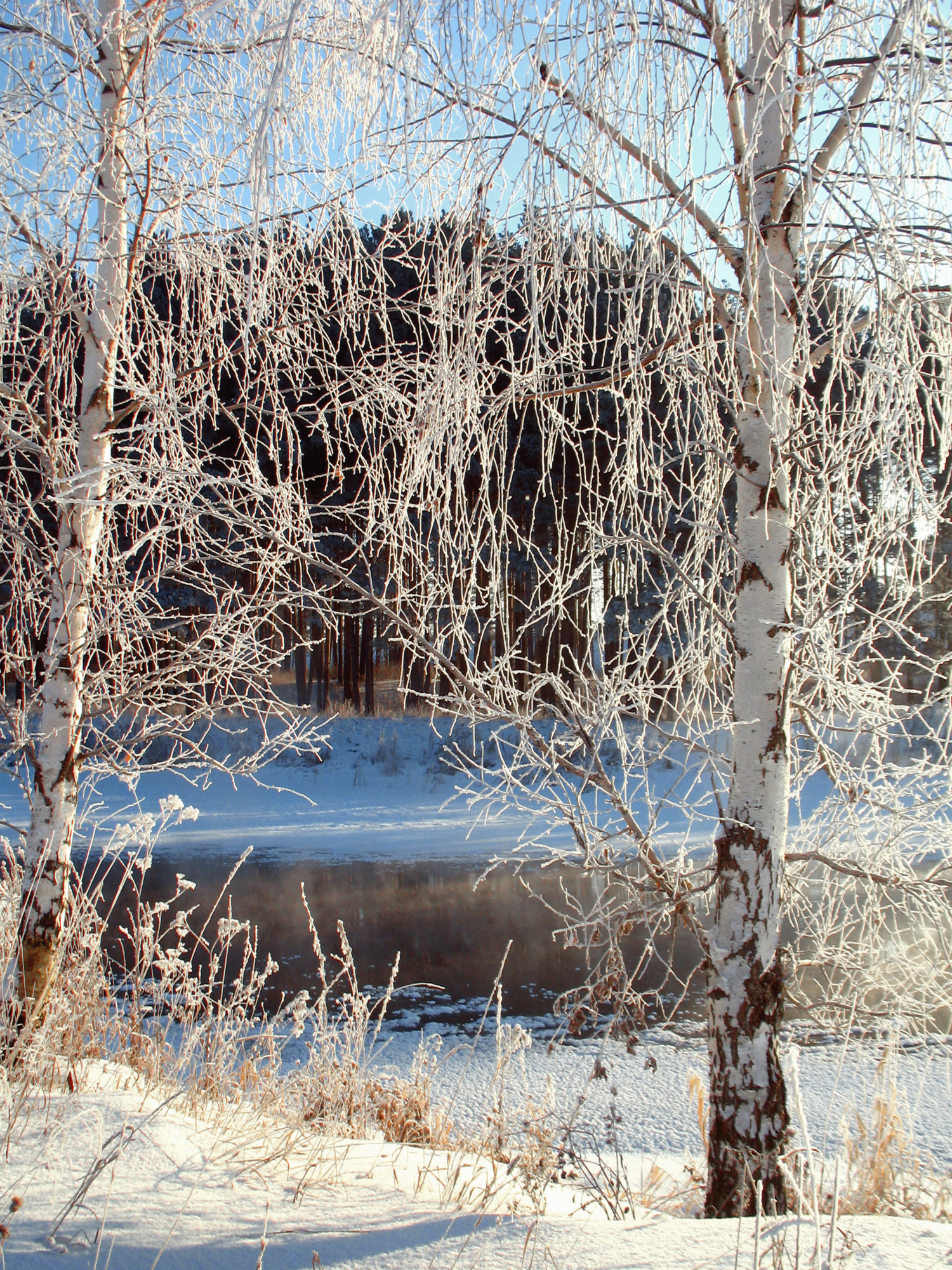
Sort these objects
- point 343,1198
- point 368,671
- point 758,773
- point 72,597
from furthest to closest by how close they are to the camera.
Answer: point 368,671 < point 72,597 < point 758,773 < point 343,1198

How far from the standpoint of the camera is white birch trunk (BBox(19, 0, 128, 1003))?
2.94m

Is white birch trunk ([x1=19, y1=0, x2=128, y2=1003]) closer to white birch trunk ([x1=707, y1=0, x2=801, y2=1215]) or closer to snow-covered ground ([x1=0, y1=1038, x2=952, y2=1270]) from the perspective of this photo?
snow-covered ground ([x1=0, y1=1038, x2=952, y2=1270])

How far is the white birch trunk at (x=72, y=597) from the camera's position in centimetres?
294

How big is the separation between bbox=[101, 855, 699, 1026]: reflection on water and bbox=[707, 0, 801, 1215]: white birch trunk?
8.61 feet

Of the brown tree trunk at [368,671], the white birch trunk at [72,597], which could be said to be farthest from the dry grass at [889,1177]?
the brown tree trunk at [368,671]

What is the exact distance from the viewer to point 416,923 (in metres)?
7.58

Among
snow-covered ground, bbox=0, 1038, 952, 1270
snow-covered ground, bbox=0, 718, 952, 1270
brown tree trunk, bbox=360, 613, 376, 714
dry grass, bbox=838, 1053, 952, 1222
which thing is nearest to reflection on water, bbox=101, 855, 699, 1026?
snow-covered ground, bbox=0, 718, 952, 1270

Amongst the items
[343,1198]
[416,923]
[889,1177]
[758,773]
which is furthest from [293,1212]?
[416,923]

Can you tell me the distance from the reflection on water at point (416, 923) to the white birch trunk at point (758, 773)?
8.61 feet

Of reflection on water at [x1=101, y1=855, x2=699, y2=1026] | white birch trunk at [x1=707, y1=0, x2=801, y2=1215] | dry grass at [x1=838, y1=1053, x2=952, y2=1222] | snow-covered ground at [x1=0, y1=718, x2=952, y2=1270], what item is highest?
white birch trunk at [x1=707, y1=0, x2=801, y2=1215]

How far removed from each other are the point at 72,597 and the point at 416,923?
5.35 metres

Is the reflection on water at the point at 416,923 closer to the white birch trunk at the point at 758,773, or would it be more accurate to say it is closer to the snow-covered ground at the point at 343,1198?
the snow-covered ground at the point at 343,1198

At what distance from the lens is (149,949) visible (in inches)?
127

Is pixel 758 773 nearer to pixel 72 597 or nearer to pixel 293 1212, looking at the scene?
pixel 293 1212
